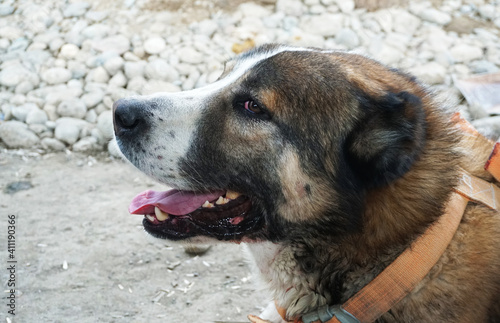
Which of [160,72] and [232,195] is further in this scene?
[160,72]

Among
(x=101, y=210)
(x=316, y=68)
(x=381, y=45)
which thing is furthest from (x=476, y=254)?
(x=381, y=45)

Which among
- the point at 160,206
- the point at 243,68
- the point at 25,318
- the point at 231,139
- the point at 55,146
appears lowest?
the point at 55,146

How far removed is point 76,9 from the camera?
7.09 metres

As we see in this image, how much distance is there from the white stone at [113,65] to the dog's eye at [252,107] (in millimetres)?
4291

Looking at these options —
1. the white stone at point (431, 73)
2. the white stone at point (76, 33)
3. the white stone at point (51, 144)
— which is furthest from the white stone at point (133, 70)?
the white stone at point (431, 73)

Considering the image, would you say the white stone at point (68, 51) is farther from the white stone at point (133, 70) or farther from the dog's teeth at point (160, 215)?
the dog's teeth at point (160, 215)

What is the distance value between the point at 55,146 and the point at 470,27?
5775 mm

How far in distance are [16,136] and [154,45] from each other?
2086mm

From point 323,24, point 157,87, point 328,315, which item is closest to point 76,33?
point 157,87

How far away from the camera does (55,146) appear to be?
540 cm

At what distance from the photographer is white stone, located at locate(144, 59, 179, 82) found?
6.20m

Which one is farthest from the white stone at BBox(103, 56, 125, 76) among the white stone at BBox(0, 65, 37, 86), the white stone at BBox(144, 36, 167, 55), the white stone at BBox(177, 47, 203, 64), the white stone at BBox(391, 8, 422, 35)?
the white stone at BBox(391, 8, 422, 35)

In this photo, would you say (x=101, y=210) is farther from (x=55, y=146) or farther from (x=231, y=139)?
(x=231, y=139)

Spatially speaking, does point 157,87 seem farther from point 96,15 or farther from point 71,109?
point 96,15
